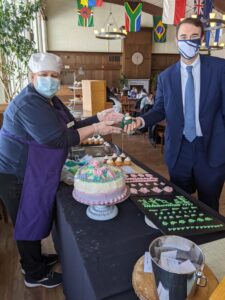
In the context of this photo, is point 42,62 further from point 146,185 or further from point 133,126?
point 146,185

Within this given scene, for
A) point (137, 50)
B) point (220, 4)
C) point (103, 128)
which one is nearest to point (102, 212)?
point (103, 128)

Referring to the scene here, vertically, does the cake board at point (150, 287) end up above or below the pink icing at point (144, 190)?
above

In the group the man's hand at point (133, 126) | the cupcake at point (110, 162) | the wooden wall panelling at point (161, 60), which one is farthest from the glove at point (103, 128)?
the wooden wall panelling at point (161, 60)

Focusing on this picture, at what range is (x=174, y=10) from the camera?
555 cm

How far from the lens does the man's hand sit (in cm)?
171

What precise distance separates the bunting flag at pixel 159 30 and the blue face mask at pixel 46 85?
10060mm

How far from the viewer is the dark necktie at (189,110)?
1521 mm

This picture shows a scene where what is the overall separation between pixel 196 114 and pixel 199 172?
0.35 metres

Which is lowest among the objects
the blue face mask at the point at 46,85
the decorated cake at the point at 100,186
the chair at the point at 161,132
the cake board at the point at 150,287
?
the chair at the point at 161,132

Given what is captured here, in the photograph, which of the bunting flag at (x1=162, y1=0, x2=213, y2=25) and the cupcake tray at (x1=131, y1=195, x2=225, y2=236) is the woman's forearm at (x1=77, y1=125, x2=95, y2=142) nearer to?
the cupcake tray at (x1=131, y1=195, x2=225, y2=236)

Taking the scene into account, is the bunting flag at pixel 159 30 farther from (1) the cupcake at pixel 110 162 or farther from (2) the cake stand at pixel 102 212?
(2) the cake stand at pixel 102 212

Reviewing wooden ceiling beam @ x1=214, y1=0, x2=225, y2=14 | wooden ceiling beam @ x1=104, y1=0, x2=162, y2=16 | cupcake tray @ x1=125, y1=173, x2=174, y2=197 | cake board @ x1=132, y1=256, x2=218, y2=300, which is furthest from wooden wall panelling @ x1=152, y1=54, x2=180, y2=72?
cake board @ x1=132, y1=256, x2=218, y2=300

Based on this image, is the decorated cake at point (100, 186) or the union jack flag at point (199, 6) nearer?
the decorated cake at point (100, 186)

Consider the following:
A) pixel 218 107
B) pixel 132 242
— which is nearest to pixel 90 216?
pixel 132 242
